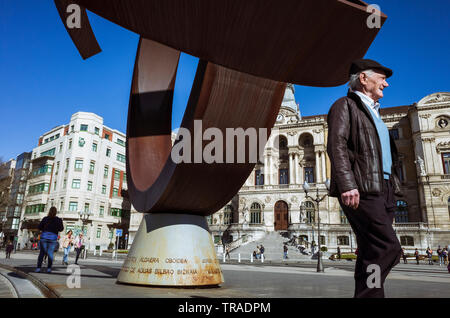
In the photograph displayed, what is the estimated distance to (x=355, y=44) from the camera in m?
3.31

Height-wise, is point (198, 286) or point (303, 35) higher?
point (303, 35)

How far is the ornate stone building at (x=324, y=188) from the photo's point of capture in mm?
34000

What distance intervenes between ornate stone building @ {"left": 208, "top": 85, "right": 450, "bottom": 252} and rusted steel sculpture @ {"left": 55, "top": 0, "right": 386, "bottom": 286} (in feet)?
94.1

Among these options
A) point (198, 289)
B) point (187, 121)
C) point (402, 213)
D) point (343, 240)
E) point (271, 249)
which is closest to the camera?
point (187, 121)

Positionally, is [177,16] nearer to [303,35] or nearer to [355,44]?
[303,35]

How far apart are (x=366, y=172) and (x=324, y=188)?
38.6 m

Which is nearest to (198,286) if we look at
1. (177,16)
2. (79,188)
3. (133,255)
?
(133,255)

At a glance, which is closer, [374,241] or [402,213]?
[374,241]

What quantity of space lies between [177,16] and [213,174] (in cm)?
313

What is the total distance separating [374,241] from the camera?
238 centimetres

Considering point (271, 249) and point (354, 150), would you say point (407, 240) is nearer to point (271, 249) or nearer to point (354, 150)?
point (271, 249)

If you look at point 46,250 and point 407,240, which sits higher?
point 407,240

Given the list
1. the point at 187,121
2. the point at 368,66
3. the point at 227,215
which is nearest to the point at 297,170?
the point at 227,215

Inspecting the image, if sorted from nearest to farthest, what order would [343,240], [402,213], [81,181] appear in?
Answer: [343,240] → [402,213] → [81,181]
